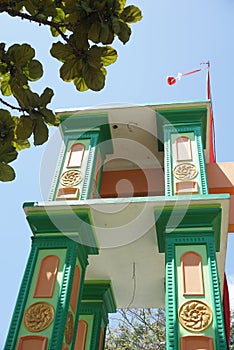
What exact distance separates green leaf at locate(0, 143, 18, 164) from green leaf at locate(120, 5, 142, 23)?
873 mm

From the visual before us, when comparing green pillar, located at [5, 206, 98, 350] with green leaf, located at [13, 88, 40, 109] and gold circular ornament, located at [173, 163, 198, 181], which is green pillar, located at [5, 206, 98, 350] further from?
green leaf, located at [13, 88, 40, 109]

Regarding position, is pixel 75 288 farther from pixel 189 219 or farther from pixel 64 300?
pixel 189 219

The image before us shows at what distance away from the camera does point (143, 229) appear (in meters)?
6.84

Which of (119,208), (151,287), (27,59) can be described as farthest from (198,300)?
(27,59)

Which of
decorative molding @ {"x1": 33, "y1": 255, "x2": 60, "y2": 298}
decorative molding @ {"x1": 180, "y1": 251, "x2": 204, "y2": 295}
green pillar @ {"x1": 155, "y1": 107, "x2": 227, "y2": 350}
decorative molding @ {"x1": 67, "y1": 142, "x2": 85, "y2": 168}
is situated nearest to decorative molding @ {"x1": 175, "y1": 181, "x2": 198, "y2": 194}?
green pillar @ {"x1": 155, "y1": 107, "x2": 227, "y2": 350}

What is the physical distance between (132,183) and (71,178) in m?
2.00

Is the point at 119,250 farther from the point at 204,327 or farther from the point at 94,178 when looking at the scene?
the point at 204,327

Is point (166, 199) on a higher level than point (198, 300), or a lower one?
higher

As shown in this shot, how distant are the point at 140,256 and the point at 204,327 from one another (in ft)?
7.51

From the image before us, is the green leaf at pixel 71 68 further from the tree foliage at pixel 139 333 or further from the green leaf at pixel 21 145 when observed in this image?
the tree foliage at pixel 139 333

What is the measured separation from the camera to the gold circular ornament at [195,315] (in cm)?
540

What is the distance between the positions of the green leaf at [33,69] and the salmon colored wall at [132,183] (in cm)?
700

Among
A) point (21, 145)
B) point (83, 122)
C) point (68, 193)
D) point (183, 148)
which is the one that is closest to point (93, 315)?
point (68, 193)

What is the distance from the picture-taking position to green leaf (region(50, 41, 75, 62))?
219 cm
